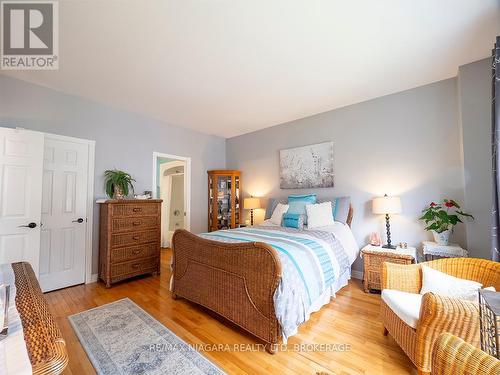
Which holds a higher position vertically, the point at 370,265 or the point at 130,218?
the point at 130,218

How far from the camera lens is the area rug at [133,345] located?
1.53 m

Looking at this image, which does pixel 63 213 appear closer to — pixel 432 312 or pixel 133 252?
pixel 133 252

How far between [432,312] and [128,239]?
3393 millimetres

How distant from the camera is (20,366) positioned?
22.3 inches

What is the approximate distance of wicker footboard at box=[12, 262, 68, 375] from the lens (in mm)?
598

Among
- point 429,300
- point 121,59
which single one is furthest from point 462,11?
point 121,59

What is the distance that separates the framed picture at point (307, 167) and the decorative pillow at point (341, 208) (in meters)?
0.34

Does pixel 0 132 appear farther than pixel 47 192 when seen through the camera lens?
No

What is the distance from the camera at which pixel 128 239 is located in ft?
10.3

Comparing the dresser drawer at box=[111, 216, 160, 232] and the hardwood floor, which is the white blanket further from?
the dresser drawer at box=[111, 216, 160, 232]

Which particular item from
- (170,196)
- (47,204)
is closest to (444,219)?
(47,204)

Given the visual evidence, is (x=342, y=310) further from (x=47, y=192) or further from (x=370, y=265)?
(x=47, y=192)

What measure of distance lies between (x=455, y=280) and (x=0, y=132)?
4.48 m

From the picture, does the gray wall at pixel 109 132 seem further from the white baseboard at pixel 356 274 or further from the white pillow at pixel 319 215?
the white baseboard at pixel 356 274
